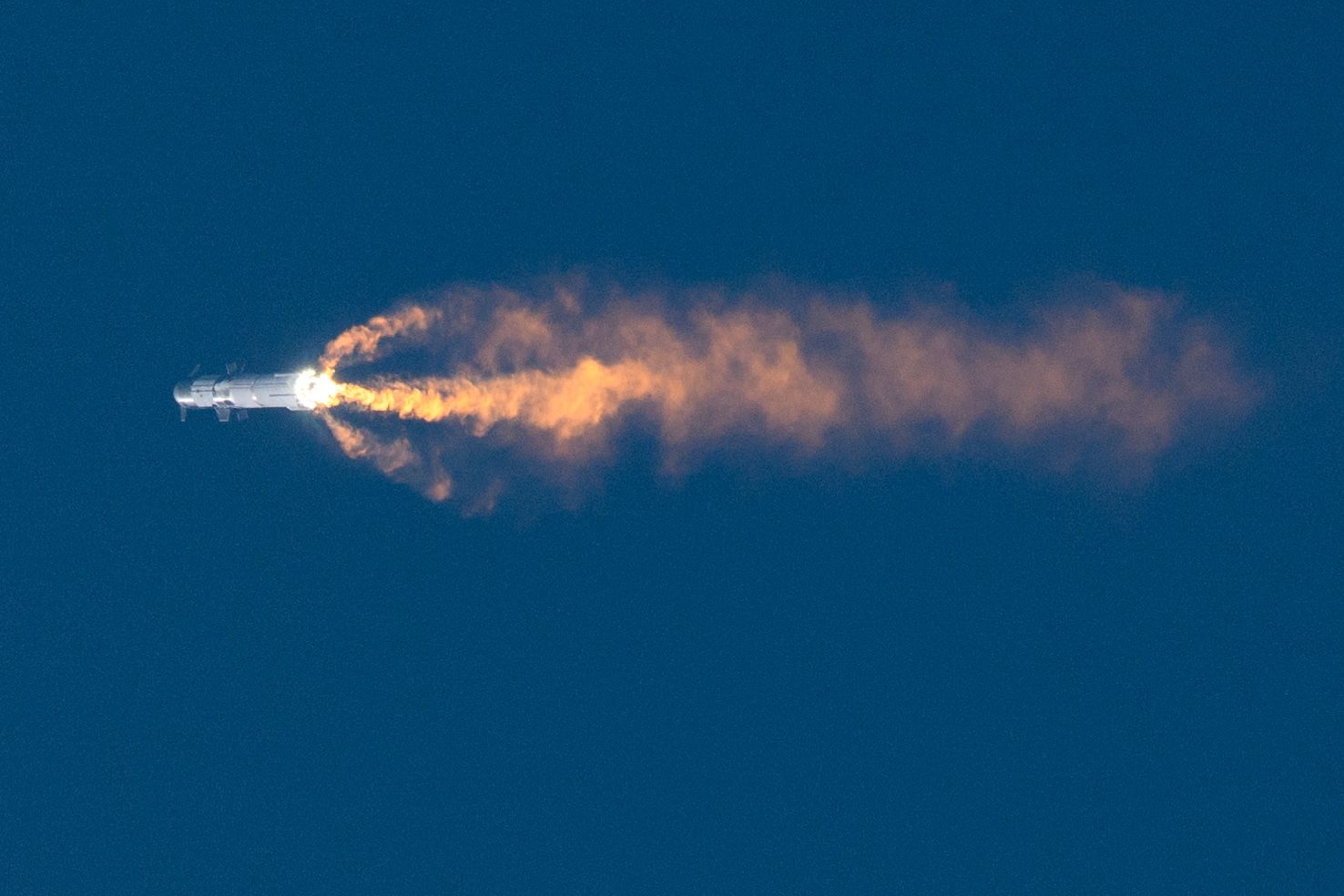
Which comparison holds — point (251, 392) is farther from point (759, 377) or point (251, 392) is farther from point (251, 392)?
point (759, 377)

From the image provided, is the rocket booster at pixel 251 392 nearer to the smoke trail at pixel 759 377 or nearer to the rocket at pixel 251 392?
the rocket at pixel 251 392

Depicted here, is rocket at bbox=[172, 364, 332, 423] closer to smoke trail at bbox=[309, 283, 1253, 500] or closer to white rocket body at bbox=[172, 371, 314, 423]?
white rocket body at bbox=[172, 371, 314, 423]

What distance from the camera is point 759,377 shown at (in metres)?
46.9

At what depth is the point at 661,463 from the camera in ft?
153

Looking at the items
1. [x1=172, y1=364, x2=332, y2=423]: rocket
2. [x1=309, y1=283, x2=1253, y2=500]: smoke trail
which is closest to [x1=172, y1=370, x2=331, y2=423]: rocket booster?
[x1=172, y1=364, x2=332, y2=423]: rocket

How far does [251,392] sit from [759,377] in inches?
641

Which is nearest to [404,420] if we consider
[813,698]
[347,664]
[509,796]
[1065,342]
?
[347,664]

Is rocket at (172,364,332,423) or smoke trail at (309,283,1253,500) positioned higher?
smoke trail at (309,283,1253,500)

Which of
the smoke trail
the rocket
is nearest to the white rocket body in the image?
the rocket

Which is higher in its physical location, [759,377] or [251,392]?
[759,377]


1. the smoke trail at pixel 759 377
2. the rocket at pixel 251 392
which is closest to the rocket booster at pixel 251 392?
the rocket at pixel 251 392

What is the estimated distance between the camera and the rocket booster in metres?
45.9

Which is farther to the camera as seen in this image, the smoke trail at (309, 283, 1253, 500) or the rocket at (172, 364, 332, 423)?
the rocket at (172, 364, 332, 423)

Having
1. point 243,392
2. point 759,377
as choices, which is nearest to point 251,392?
point 243,392
